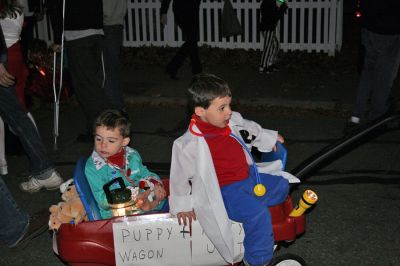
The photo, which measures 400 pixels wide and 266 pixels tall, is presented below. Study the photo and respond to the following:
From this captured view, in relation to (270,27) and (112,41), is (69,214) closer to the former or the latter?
(112,41)

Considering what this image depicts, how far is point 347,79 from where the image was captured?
9523 mm

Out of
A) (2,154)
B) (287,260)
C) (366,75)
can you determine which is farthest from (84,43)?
(287,260)

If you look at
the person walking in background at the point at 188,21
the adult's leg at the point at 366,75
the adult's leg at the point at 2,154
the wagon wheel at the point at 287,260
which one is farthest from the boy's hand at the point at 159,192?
the person walking in background at the point at 188,21

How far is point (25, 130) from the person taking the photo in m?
5.02

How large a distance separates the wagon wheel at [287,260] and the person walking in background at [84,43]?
3.59 m

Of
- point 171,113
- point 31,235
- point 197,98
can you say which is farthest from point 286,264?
point 171,113

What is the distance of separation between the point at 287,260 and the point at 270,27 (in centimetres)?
694

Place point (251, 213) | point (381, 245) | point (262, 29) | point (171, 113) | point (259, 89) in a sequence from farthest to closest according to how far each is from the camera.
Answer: point (262, 29) < point (259, 89) < point (171, 113) < point (381, 245) < point (251, 213)

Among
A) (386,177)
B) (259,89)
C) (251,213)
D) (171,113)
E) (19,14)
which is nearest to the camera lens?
(251,213)

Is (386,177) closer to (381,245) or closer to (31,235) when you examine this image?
(381,245)

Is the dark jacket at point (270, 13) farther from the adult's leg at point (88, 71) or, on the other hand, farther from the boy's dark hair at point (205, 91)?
the boy's dark hair at point (205, 91)

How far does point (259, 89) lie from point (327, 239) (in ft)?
16.4

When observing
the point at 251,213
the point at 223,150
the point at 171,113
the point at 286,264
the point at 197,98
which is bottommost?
the point at 171,113

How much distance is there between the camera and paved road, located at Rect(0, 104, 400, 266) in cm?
415
